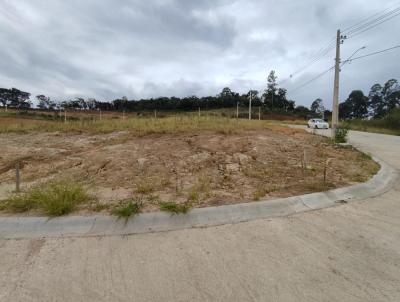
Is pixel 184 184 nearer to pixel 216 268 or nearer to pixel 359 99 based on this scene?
pixel 216 268

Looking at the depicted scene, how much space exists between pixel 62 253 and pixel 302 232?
2834 millimetres

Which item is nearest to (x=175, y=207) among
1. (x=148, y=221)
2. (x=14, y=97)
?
(x=148, y=221)

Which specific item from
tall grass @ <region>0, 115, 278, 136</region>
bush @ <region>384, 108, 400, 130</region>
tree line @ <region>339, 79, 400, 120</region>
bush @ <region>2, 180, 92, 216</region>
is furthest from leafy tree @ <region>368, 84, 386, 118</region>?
bush @ <region>2, 180, 92, 216</region>

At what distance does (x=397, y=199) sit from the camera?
16.3 ft

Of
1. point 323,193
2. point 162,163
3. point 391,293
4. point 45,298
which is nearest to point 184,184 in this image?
point 162,163

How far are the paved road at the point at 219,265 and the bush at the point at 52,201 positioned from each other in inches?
25.9

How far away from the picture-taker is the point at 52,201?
4.05 m

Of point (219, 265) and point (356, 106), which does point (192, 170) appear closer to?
point (219, 265)

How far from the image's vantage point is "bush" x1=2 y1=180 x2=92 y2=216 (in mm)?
3971

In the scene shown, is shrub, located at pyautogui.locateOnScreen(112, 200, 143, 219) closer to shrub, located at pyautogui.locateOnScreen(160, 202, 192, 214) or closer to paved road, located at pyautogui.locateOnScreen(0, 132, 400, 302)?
shrub, located at pyautogui.locateOnScreen(160, 202, 192, 214)

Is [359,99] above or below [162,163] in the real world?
above

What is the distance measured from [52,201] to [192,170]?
3323mm

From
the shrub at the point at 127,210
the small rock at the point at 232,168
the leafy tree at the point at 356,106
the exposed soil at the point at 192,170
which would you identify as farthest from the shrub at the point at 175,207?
the leafy tree at the point at 356,106

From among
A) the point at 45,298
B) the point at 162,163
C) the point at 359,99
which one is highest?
the point at 359,99
